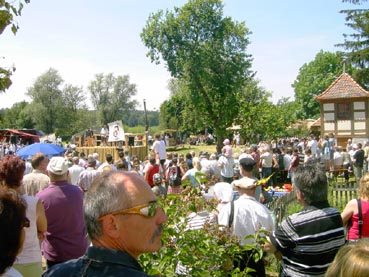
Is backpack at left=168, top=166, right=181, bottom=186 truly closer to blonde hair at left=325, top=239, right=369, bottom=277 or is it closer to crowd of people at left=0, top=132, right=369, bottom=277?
crowd of people at left=0, top=132, right=369, bottom=277

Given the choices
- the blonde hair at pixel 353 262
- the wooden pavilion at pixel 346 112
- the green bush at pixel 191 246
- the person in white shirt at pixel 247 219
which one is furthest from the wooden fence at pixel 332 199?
the wooden pavilion at pixel 346 112

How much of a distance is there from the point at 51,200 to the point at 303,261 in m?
2.40

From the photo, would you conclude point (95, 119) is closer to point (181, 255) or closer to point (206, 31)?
point (206, 31)

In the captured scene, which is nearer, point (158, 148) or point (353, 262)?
point (353, 262)

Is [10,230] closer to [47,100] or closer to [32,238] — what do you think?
[32,238]

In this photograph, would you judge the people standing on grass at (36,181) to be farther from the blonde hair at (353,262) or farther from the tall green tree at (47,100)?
the tall green tree at (47,100)

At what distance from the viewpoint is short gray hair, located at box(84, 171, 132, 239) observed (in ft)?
5.90

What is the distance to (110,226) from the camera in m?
1.79

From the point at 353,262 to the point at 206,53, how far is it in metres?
39.9

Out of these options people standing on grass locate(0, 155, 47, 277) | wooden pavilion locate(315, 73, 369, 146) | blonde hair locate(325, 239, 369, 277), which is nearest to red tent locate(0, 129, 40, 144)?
wooden pavilion locate(315, 73, 369, 146)

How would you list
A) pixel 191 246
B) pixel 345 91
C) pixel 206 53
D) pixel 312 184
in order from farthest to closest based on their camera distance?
pixel 206 53
pixel 345 91
pixel 312 184
pixel 191 246

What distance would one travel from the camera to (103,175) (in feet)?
6.27

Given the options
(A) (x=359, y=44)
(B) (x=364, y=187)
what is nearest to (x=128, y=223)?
(B) (x=364, y=187)

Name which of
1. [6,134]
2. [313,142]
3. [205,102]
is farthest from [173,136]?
[313,142]
